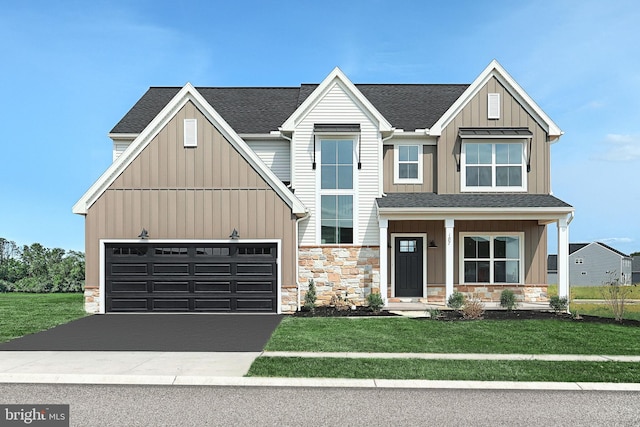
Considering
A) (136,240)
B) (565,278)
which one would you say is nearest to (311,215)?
(136,240)

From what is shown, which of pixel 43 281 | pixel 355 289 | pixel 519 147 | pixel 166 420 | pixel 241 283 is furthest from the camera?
pixel 43 281

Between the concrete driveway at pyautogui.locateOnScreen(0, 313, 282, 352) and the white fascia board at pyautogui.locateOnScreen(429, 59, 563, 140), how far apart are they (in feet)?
33.2

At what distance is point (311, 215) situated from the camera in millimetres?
19625

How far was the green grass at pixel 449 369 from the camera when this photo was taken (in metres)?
8.77

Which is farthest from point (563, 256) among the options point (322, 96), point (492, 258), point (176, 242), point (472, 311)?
point (176, 242)

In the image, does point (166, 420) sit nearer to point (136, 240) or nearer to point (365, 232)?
point (136, 240)

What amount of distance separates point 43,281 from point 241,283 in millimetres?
15124

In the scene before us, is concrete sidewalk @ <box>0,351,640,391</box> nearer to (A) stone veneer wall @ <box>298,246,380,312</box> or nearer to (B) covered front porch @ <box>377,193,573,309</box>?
(A) stone veneer wall @ <box>298,246,380,312</box>

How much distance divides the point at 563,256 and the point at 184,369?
48.2 ft

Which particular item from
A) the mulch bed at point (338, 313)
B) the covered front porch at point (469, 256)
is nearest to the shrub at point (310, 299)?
the mulch bed at point (338, 313)

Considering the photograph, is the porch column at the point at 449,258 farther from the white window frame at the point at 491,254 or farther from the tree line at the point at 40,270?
the tree line at the point at 40,270

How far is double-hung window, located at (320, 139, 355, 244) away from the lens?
1962cm

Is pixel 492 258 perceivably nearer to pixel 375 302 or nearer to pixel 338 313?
pixel 375 302

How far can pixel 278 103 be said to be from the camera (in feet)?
77.9
